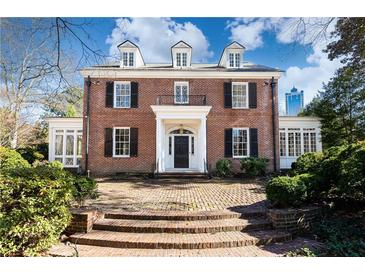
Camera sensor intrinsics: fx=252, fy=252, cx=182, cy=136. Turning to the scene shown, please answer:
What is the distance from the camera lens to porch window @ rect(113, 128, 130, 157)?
→ 12.9 m

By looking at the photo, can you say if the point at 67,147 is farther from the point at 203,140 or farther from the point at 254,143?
the point at 254,143

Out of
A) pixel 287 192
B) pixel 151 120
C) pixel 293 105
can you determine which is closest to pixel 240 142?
pixel 151 120

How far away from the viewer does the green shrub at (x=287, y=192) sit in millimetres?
4973

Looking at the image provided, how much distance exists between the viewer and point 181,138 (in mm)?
13312

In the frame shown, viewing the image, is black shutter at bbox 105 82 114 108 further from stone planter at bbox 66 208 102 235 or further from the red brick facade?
stone planter at bbox 66 208 102 235

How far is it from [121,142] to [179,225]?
9.07m

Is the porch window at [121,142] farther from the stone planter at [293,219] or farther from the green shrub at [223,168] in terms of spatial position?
the stone planter at [293,219]

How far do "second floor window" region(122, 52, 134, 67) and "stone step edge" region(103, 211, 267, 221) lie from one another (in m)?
10.0

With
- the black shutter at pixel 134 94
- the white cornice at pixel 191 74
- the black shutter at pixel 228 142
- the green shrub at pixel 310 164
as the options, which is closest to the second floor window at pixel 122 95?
the black shutter at pixel 134 94

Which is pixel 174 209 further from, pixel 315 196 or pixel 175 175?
pixel 175 175

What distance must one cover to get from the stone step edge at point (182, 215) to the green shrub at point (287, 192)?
399 millimetres
